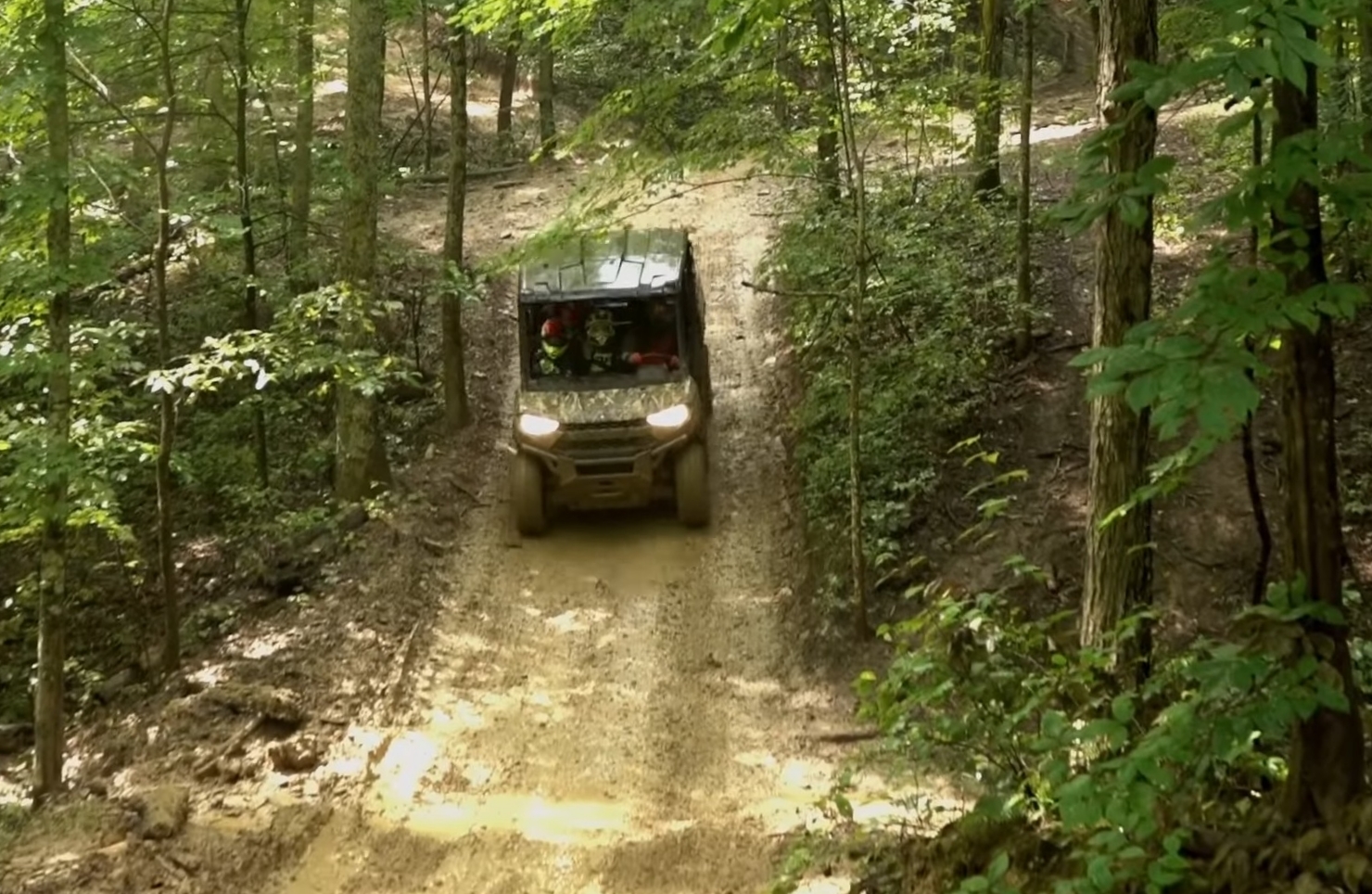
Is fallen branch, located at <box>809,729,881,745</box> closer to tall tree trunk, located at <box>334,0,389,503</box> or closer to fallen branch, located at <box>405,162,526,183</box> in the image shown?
tall tree trunk, located at <box>334,0,389,503</box>

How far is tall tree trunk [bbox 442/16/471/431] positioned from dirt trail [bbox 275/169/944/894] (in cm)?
116

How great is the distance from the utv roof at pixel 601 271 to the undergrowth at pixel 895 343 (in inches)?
Result: 55.7

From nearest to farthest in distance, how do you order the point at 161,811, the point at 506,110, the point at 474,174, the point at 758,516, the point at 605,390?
the point at 161,811, the point at 605,390, the point at 758,516, the point at 474,174, the point at 506,110

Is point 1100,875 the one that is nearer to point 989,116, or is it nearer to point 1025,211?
point 1025,211

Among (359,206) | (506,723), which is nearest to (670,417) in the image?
(506,723)

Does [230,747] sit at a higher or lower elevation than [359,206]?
lower

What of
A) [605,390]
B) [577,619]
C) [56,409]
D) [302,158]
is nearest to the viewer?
[56,409]

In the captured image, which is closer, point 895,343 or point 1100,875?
point 1100,875

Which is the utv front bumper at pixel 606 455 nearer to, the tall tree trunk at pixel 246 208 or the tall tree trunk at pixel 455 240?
the tall tree trunk at pixel 455 240

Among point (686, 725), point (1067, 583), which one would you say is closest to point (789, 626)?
point (686, 725)

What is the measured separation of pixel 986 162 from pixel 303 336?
26.0ft

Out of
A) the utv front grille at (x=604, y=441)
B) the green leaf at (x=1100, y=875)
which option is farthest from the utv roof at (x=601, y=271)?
the green leaf at (x=1100, y=875)

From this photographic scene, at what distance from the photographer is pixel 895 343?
1255cm

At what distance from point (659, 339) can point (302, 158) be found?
6.79 m
